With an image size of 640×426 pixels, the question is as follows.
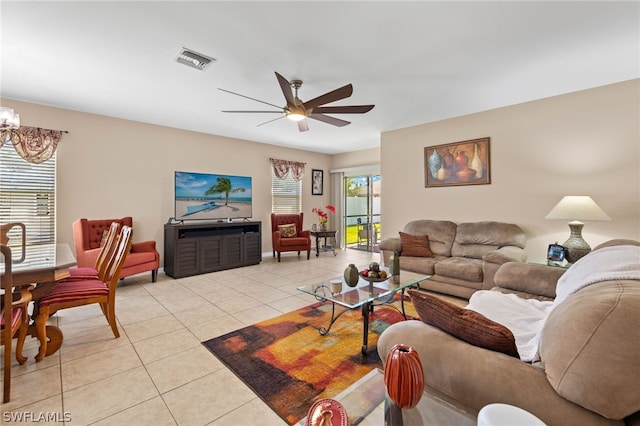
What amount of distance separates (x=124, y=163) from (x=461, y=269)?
17.0 feet

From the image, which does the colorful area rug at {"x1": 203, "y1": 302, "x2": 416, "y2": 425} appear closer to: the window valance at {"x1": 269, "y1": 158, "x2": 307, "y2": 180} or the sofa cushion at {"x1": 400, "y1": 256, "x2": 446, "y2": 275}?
the sofa cushion at {"x1": 400, "y1": 256, "x2": 446, "y2": 275}

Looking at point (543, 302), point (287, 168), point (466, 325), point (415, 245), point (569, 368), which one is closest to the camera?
point (569, 368)

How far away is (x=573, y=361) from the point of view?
2.72 ft

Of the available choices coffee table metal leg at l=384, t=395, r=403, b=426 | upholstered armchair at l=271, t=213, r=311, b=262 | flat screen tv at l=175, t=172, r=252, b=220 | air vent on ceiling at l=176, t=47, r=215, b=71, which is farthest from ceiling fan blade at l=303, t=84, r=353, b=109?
upholstered armchair at l=271, t=213, r=311, b=262

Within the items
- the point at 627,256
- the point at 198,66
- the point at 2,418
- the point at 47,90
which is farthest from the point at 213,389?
the point at 47,90

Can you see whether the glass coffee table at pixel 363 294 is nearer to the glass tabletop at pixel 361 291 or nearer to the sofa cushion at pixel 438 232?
the glass tabletop at pixel 361 291

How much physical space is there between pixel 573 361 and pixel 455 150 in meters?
4.05

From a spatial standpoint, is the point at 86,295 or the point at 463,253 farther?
the point at 463,253

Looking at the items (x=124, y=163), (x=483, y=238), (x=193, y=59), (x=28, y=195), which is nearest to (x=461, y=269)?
(x=483, y=238)

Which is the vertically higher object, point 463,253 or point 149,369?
point 463,253

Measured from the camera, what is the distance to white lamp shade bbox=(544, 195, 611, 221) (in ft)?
9.21

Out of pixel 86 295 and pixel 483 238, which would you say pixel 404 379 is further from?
pixel 483 238

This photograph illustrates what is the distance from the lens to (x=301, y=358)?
2.11 metres

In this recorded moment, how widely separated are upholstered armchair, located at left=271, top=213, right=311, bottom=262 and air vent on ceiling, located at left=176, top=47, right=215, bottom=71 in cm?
353
